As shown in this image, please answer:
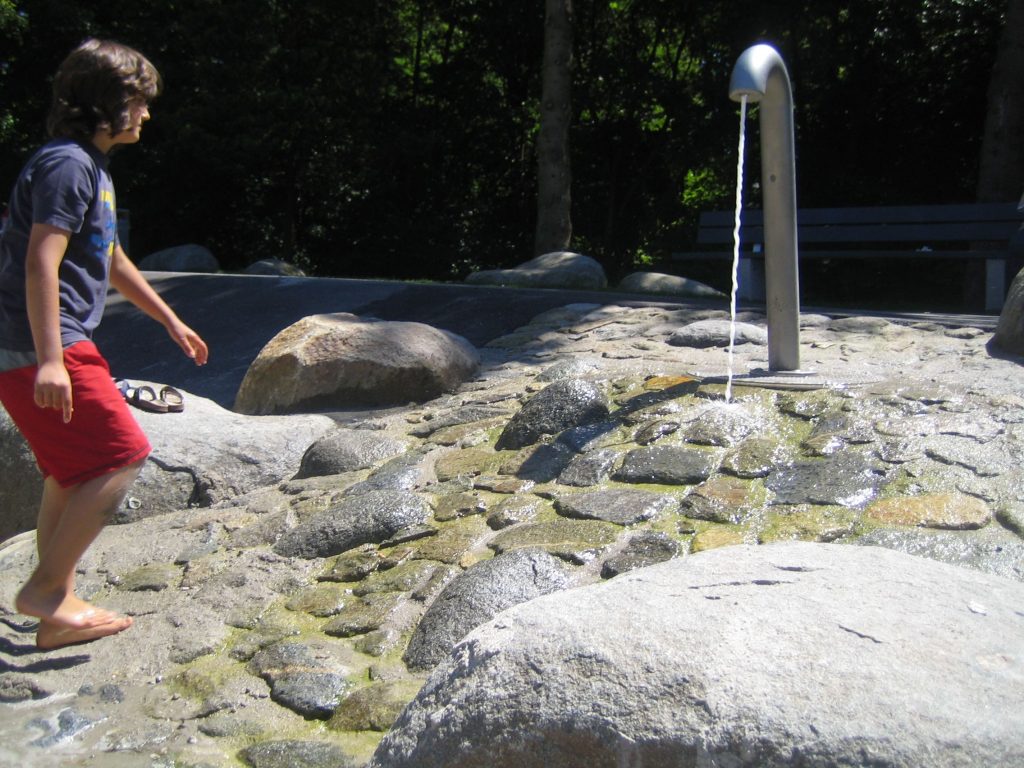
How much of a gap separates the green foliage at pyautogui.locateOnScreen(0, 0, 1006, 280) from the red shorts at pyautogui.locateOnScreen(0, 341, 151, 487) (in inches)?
509

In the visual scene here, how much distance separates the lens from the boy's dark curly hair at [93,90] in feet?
10.2

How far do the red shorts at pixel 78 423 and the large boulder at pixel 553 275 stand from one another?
7097 millimetres

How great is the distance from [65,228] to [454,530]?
1.61 meters

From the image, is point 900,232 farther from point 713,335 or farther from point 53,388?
point 53,388

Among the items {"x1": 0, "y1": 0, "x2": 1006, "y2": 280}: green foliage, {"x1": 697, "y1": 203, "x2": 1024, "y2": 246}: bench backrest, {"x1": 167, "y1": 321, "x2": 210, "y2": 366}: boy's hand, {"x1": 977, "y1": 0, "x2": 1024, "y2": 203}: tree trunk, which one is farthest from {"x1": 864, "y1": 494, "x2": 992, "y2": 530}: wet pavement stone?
{"x1": 0, "y1": 0, "x2": 1006, "y2": 280}: green foliage

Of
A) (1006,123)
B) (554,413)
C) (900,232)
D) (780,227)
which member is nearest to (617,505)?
(554,413)

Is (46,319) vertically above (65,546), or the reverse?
(46,319)

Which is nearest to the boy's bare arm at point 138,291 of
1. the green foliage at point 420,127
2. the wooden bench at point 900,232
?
the wooden bench at point 900,232

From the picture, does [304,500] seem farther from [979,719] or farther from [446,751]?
[979,719]

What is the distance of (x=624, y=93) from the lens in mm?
16828

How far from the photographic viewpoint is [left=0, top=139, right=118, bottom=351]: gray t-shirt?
2.93 metres

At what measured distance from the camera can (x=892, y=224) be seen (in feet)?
33.9

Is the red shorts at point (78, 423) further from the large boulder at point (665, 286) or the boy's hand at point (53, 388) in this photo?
the large boulder at point (665, 286)

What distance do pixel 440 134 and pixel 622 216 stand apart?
339 centimetres
